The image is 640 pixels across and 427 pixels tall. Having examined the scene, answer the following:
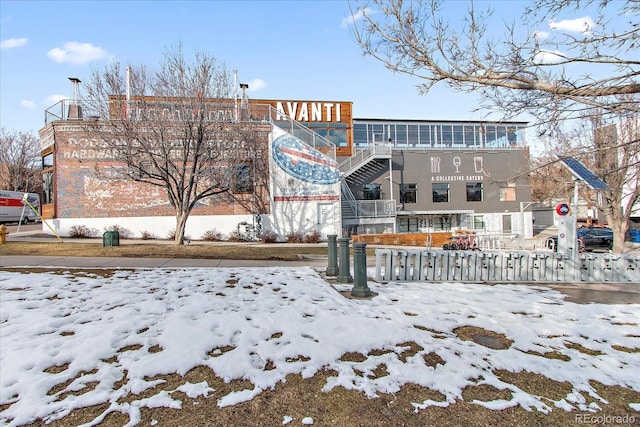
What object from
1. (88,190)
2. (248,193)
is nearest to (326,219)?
(248,193)

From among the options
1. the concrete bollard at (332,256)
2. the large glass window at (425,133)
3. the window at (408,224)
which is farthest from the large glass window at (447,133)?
the concrete bollard at (332,256)

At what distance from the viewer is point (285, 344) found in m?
4.65

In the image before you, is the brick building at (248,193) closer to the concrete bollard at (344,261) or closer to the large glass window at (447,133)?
the concrete bollard at (344,261)

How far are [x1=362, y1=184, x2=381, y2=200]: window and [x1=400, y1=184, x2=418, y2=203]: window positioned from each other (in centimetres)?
227

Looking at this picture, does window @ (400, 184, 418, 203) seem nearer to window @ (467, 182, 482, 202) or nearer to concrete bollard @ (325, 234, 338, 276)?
window @ (467, 182, 482, 202)

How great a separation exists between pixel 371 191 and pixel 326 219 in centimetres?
930

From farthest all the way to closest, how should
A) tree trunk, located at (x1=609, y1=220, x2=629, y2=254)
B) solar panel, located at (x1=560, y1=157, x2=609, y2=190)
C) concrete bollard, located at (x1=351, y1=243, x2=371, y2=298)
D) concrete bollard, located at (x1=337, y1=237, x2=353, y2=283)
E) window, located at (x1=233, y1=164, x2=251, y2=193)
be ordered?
window, located at (x1=233, y1=164, x2=251, y2=193), tree trunk, located at (x1=609, y1=220, x2=629, y2=254), solar panel, located at (x1=560, y1=157, x2=609, y2=190), concrete bollard, located at (x1=337, y1=237, x2=353, y2=283), concrete bollard, located at (x1=351, y1=243, x2=371, y2=298)

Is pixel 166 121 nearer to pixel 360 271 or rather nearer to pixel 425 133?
pixel 360 271

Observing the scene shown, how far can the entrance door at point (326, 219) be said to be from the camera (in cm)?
2428

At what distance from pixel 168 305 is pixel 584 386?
18.6 feet

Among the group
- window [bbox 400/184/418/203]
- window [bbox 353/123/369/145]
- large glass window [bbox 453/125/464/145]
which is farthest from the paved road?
large glass window [bbox 453/125/464/145]

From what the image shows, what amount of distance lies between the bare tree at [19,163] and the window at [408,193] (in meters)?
43.9

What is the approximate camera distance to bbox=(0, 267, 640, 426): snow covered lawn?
364 centimetres

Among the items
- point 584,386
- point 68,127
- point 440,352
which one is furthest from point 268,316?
point 68,127
